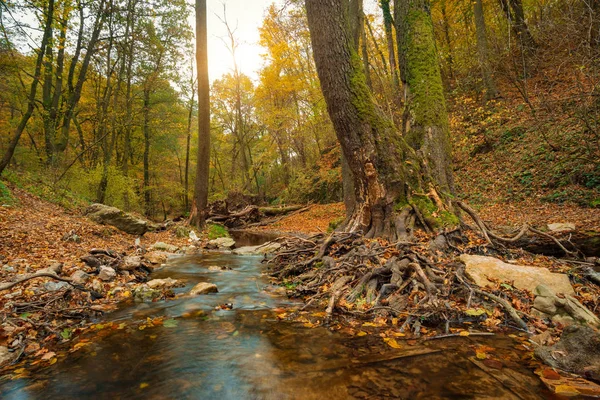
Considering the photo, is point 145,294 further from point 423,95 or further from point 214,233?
point 214,233

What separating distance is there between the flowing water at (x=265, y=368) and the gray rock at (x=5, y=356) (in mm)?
392

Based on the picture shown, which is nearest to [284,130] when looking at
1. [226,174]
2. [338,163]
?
[338,163]

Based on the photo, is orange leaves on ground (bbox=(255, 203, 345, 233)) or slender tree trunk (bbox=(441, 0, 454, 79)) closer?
orange leaves on ground (bbox=(255, 203, 345, 233))

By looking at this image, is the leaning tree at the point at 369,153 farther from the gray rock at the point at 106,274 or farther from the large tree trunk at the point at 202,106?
the large tree trunk at the point at 202,106

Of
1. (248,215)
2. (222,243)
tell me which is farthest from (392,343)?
(248,215)

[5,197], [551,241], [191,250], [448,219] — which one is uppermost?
[5,197]

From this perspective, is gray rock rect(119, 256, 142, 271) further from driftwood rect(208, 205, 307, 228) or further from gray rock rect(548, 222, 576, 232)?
driftwood rect(208, 205, 307, 228)

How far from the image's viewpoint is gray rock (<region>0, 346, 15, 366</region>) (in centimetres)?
265

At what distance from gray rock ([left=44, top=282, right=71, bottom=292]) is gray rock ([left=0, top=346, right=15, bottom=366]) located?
136cm

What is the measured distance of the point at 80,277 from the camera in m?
4.68

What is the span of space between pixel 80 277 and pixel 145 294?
106 centimetres

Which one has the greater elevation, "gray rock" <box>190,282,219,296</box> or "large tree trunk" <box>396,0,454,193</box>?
"large tree trunk" <box>396,0,454,193</box>

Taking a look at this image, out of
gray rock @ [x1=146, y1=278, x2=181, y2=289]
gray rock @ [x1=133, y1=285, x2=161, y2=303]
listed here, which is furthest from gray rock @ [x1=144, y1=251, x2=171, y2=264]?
gray rock @ [x1=133, y1=285, x2=161, y2=303]

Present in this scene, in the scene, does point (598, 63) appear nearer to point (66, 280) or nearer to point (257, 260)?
point (257, 260)
